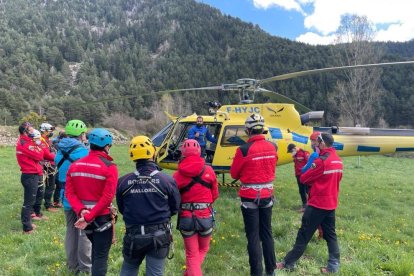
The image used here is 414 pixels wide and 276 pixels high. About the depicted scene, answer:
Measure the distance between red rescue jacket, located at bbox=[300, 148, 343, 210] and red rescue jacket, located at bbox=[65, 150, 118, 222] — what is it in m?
2.78

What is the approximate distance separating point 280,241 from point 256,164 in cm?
227

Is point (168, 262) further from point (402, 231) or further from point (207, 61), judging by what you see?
point (207, 61)

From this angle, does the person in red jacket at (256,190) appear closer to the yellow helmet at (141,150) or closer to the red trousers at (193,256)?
the red trousers at (193,256)

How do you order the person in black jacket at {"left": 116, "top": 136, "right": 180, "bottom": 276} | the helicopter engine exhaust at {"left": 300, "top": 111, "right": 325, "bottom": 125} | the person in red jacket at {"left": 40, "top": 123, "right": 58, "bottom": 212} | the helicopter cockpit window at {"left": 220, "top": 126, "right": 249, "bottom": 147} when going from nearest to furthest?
the person in black jacket at {"left": 116, "top": 136, "right": 180, "bottom": 276}
the person in red jacket at {"left": 40, "top": 123, "right": 58, "bottom": 212}
the helicopter engine exhaust at {"left": 300, "top": 111, "right": 325, "bottom": 125}
the helicopter cockpit window at {"left": 220, "top": 126, "right": 249, "bottom": 147}

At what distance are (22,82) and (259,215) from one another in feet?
277

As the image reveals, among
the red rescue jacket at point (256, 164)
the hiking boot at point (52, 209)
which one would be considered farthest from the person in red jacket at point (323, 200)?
the hiking boot at point (52, 209)

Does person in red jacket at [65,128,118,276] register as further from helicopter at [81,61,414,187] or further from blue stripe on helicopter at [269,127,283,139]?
blue stripe on helicopter at [269,127,283,139]

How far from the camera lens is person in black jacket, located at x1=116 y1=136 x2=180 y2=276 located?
350 centimetres

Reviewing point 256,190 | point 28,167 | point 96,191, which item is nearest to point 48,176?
point 28,167

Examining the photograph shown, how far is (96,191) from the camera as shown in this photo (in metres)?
3.93

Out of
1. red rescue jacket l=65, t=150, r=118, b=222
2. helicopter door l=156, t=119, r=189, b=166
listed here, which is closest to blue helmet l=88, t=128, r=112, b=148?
red rescue jacket l=65, t=150, r=118, b=222

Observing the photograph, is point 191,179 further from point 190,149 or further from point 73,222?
point 73,222

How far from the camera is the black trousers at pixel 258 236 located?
4.67 metres

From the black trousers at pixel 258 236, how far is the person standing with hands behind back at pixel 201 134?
16.2ft
